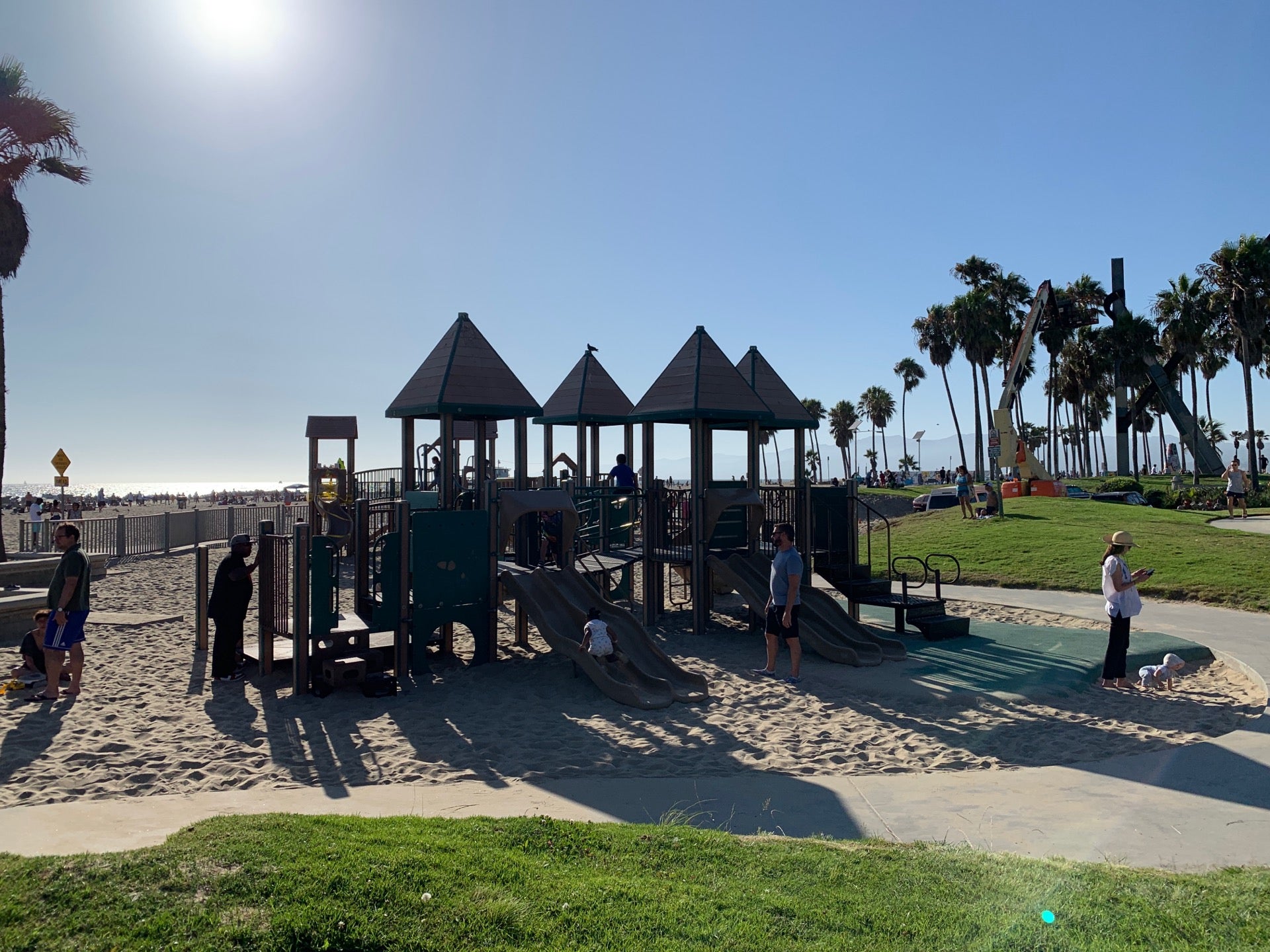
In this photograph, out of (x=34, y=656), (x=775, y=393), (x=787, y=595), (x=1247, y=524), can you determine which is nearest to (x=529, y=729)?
(x=787, y=595)

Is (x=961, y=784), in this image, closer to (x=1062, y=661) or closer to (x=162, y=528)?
(x=1062, y=661)

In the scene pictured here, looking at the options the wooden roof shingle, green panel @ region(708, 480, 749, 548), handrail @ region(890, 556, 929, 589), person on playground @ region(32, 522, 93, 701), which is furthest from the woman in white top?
the wooden roof shingle

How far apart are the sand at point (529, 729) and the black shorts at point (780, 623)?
2.06 feet

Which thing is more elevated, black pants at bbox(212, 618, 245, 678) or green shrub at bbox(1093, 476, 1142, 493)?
green shrub at bbox(1093, 476, 1142, 493)

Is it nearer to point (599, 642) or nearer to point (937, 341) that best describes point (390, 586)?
point (599, 642)

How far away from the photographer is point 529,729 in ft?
28.1

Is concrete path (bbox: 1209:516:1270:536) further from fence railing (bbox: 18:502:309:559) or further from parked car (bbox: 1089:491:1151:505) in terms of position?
fence railing (bbox: 18:502:309:559)

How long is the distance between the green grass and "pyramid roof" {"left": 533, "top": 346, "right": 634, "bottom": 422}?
43.8 feet

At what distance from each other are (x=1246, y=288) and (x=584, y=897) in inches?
1965

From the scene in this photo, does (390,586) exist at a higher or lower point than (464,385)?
lower

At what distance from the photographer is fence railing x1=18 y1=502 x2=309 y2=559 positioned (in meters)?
26.2

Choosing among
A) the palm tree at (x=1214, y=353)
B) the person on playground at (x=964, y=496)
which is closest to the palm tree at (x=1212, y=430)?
the palm tree at (x=1214, y=353)

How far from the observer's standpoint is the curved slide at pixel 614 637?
384 inches

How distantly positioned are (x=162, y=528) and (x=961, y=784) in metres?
27.1
